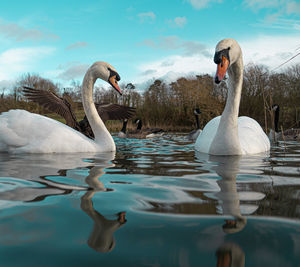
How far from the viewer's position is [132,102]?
1972 cm

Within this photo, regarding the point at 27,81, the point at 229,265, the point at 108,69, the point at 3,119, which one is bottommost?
the point at 229,265

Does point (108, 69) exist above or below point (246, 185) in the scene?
above

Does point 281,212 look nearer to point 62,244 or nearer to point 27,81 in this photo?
point 62,244

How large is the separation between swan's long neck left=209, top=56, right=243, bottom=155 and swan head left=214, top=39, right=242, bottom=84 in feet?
0.68

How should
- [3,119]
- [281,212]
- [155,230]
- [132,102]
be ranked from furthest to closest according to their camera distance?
1. [132,102]
2. [3,119]
3. [281,212]
4. [155,230]

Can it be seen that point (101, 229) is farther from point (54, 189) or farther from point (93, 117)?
point (93, 117)

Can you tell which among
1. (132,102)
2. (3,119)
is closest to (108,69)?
(3,119)

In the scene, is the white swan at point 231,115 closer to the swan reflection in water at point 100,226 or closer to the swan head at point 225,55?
the swan head at point 225,55

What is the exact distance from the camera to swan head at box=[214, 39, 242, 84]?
3.32 metres

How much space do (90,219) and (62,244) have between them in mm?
275

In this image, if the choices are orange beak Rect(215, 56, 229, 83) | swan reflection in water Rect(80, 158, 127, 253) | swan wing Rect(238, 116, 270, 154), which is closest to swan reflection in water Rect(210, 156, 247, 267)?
swan reflection in water Rect(80, 158, 127, 253)

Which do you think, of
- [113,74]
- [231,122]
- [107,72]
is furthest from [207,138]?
[107,72]

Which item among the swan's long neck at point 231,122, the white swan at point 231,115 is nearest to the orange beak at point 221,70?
the white swan at point 231,115

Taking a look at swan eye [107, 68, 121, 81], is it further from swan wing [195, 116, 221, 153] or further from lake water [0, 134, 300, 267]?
lake water [0, 134, 300, 267]
